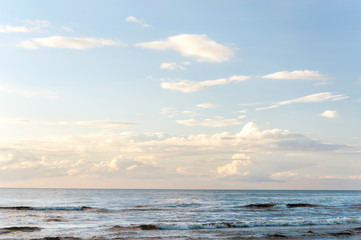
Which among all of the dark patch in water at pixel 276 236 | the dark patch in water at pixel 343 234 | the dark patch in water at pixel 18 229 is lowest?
the dark patch in water at pixel 18 229

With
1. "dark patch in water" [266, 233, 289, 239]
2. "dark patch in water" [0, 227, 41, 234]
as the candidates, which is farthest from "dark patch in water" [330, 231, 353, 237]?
"dark patch in water" [0, 227, 41, 234]

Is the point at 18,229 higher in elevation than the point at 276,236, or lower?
lower

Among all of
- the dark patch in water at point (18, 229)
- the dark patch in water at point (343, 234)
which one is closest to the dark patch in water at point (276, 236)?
the dark patch in water at point (343, 234)

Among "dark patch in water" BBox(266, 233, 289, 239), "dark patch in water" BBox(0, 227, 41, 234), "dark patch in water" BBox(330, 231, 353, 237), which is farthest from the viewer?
"dark patch in water" BBox(0, 227, 41, 234)

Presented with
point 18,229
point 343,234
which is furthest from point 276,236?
point 18,229

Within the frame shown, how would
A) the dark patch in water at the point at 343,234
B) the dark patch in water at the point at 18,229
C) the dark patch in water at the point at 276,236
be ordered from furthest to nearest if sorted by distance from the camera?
the dark patch in water at the point at 18,229, the dark patch in water at the point at 343,234, the dark patch in water at the point at 276,236

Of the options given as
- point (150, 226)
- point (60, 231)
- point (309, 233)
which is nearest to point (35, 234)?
point (60, 231)

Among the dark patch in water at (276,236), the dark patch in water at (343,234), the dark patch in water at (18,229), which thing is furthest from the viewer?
the dark patch in water at (18,229)

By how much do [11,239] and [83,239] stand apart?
639 cm

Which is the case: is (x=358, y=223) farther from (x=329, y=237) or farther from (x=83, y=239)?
(x=83, y=239)

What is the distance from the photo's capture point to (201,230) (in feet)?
131

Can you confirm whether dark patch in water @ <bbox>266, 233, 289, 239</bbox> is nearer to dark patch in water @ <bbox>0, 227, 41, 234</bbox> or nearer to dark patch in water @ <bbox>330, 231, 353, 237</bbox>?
dark patch in water @ <bbox>330, 231, 353, 237</bbox>

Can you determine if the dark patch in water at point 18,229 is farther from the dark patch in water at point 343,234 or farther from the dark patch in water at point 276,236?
the dark patch in water at point 343,234

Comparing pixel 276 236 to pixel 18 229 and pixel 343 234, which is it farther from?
pixel 18 229
